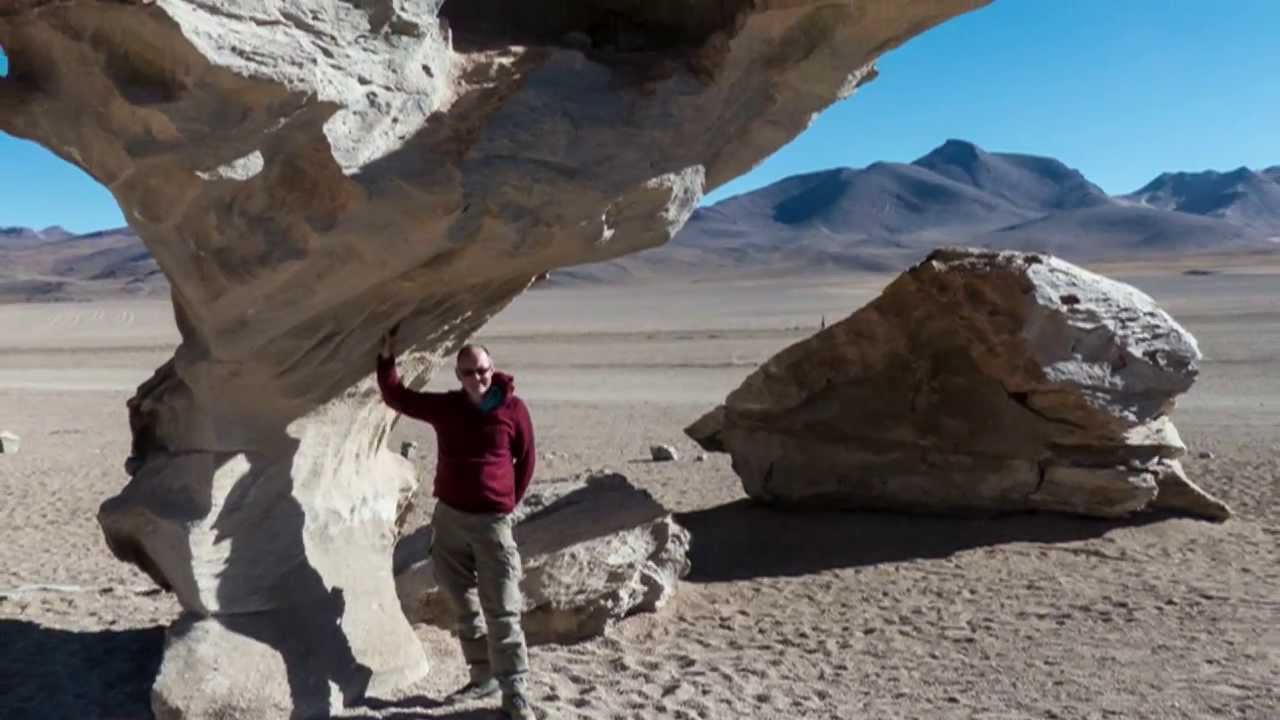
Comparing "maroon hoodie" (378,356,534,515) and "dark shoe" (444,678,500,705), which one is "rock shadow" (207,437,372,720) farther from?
"maroon hoodie" (378,356,534,515)

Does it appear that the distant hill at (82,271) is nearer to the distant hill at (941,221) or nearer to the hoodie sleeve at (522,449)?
the distant hill at (941,221)

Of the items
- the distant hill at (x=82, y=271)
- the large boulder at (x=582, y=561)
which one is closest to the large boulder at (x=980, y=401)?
the large boulder at (x=582, y=561)

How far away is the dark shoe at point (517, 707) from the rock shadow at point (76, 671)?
4.72 feet

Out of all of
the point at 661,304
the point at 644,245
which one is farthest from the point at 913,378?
the point at 661,304

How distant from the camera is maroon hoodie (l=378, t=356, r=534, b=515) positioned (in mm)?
4605

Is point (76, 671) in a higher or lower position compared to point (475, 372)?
lower

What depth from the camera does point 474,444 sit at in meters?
4.62

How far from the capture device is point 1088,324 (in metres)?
8.23

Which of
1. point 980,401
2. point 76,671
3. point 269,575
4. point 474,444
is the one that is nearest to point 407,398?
point 474,444

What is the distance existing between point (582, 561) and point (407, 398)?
1.82m

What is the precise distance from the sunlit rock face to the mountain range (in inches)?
3083

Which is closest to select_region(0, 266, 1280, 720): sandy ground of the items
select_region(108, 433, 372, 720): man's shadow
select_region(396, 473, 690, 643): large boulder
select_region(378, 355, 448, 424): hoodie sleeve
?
select_region(396, 473, 690, 643): large boulder

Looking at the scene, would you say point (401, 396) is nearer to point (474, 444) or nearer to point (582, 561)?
point (474, 444)

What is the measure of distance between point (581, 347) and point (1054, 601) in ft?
71.5
